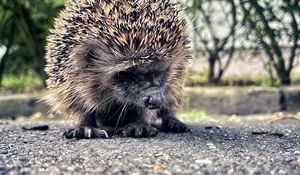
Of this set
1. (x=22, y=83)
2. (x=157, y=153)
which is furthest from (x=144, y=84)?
(x=22, y=83)

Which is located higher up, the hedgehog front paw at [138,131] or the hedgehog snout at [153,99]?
the hedgehog snout at [153,99]

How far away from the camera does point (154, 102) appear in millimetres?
4559

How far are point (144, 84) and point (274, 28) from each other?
383cm

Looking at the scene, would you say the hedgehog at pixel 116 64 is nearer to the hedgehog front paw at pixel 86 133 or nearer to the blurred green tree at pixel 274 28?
the hedgehog front paw at pixel 86 133

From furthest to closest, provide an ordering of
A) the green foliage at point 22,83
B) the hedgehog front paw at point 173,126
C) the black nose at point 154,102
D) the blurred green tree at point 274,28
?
the green foliage at point 22,83
the blurred green tree at point 274,28
the hedgehog front paw at point 173,126
the black nose at point 154,102

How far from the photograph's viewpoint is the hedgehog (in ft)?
15.4

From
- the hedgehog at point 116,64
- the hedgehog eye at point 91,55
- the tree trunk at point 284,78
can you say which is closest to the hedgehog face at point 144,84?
the hedgehog at point 116,64

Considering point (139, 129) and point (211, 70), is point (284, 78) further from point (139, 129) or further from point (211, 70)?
point (139, 129)

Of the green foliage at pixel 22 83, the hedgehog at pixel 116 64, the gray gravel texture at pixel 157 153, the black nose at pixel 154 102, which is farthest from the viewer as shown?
the green foliage at pixel 22 83

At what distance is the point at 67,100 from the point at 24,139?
0.53 metres

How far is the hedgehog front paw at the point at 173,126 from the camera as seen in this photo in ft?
18.1

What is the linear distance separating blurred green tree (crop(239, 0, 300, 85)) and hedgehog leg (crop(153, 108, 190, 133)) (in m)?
2.66

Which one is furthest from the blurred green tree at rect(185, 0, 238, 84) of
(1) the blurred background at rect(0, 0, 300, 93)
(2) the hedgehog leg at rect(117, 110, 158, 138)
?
(2) the hedgehog leg at rect(117, 110, 158, 138)

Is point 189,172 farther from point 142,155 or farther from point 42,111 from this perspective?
point 42,111
